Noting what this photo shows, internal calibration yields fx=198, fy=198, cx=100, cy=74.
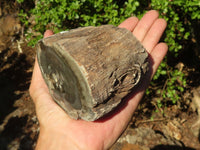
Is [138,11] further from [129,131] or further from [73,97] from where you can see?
[129,131]

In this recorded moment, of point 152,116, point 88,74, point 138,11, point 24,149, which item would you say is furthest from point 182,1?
point 24,149

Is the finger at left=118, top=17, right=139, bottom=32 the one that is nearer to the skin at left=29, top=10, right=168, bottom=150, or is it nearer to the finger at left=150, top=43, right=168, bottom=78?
the skin at left=29, top=10, right=168, bottom=150

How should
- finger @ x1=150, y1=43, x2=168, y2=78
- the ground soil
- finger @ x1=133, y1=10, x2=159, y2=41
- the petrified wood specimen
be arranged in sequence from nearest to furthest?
the petrified wood specimen → finger @ x1=150, y1=43, x2=168, y2=78 → finger @ x1=133, y1=10, x2=159, y2=41 → the ground soil

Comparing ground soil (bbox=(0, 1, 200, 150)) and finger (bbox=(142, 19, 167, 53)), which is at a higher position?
finger (bbox=(142, 19, 167, 53))

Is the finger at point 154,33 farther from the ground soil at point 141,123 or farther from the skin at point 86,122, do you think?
the ground soil at point 141,123

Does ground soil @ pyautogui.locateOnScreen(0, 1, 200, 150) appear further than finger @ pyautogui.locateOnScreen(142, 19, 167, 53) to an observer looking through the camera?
Yes

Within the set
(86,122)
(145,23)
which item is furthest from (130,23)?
(86,122)

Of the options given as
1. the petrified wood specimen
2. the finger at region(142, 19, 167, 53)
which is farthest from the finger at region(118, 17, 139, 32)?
the petrified wood specimen

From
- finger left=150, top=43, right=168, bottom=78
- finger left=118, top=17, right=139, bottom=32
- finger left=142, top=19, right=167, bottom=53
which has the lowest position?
finger left=150, top=43, right=168, bottom=78
